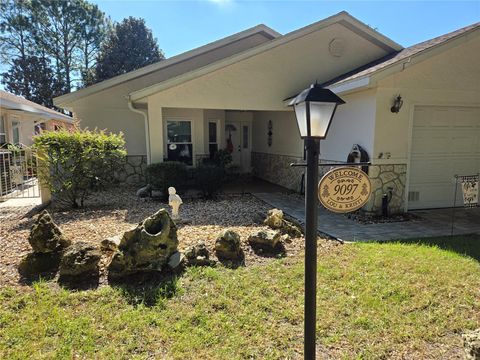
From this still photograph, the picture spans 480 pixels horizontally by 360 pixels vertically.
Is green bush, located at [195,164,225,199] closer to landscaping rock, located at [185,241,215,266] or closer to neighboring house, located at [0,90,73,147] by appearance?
landscaping rock, located at [185,241,215,266]

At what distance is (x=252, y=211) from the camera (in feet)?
24.5

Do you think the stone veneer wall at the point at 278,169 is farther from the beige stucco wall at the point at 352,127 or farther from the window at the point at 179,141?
the window at the point at 179,141

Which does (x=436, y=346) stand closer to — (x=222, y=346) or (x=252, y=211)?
(x=222, y=346)

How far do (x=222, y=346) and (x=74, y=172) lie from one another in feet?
19.8

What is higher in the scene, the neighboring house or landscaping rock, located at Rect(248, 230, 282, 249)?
the neighboring house

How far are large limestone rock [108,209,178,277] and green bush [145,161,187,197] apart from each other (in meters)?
4.46

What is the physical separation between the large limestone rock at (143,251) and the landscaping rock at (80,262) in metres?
0.23

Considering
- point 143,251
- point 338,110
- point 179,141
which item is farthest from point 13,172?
point 338,110

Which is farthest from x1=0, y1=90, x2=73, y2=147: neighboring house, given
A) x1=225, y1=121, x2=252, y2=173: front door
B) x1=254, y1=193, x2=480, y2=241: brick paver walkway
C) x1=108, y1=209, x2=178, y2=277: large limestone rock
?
x1=254, y1=193, x2=480, y2=241: brick paver walkway

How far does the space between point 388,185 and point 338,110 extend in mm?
2439

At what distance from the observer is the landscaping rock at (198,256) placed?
14.0ft

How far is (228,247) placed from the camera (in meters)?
4.50

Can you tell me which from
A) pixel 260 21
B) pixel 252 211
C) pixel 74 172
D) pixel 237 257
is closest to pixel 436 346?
pixel 237 257

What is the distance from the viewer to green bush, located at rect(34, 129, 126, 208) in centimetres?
707
